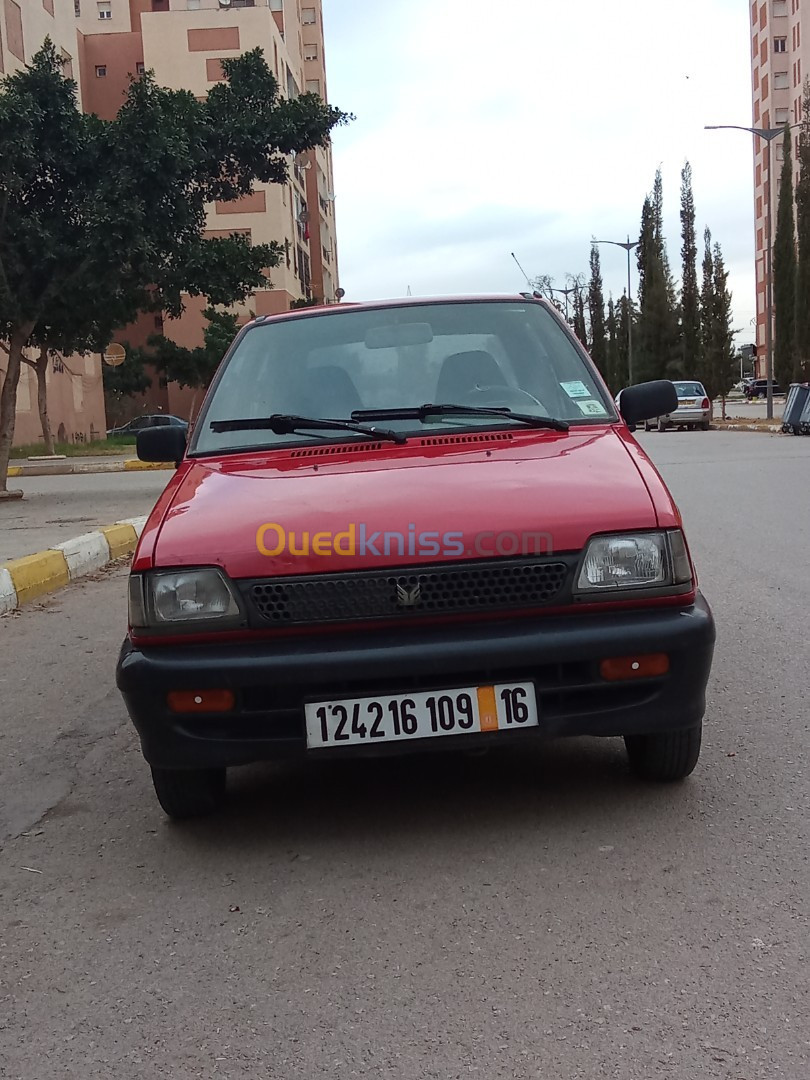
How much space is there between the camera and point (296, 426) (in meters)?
4.21

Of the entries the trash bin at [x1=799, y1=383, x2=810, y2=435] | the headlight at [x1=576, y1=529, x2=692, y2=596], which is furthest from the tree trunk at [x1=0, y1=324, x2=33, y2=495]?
the trash bin at [x1=799, y1=383, x2=810, y2=435]

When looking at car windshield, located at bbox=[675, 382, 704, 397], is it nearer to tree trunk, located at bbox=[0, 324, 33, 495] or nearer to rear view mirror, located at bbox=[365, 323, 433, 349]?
tree trunk, located at bbox=[0, 324, 33, 495]

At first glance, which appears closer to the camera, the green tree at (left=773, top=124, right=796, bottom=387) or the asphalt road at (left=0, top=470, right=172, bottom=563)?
the asphalt road at (left=0, top=470, right=172, bottom=563)

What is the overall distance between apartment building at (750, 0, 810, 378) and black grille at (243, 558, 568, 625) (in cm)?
7412

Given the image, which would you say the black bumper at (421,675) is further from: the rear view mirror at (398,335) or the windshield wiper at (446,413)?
the rear view mirror at (398,335)

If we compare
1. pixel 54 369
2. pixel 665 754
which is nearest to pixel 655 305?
pixel 54 369

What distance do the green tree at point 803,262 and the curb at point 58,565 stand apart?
3413 cm

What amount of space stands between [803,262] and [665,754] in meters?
46.7

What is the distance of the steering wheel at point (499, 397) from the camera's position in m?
4.28

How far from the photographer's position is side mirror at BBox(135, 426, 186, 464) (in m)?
4.77

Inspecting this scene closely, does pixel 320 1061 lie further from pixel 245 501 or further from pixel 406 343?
pixel 406 343

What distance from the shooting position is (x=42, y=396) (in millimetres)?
34781

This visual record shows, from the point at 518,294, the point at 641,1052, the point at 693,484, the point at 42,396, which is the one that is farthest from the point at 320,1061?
the point at 42,396

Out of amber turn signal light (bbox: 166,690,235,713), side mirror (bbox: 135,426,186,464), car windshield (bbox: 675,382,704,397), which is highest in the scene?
side mirror (bbox: 135,426,186,464)
